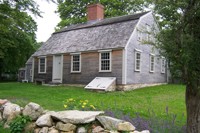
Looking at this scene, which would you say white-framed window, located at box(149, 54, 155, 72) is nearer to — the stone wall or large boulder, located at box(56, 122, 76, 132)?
the stone wall

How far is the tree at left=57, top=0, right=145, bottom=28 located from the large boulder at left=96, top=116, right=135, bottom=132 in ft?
92.6

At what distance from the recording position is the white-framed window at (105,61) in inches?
712

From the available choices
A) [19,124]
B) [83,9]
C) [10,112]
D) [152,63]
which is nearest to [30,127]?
[19,124]

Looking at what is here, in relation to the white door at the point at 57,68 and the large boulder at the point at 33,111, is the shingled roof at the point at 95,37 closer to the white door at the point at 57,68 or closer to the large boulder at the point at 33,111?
the white door at the point at 57,68

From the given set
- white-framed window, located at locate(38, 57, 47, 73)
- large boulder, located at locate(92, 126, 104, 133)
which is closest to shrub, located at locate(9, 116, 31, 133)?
large boulder, located at locate(92, 126, 104, 133)

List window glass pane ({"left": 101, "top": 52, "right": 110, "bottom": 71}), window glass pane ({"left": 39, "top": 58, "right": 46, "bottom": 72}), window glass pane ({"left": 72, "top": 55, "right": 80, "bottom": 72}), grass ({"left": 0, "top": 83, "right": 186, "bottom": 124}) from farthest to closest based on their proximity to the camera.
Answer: window glass pane ({"left": 39, "top": 58, "right": 46, "bottom": 72}) → window glass pane ({"left": 72, "top": 55, "right": 80, "bottom": 72}) → window glass pane ({"left": 101, "top": 52, "right": 110, "bottom": 71}) → grass ({"left": 0, "top": 83, "right": 186, "bottom": 124})

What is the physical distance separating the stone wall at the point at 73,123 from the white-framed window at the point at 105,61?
40.3ft

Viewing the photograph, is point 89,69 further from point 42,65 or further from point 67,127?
point 67,127

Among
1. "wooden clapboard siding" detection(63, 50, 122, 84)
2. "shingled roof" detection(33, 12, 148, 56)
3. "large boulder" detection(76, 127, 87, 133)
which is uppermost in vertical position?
"shingled roof" detection(33, 12, 148, 56)

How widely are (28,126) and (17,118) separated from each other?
416mm

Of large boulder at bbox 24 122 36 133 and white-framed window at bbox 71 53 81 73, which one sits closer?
large boulder at bbox 24 122 36 133

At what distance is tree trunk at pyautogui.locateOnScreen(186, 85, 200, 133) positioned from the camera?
195 inches

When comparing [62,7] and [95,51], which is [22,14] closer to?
[95,51]

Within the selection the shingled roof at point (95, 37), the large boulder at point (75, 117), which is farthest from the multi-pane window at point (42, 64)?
the large boulder at point (75, 117)
